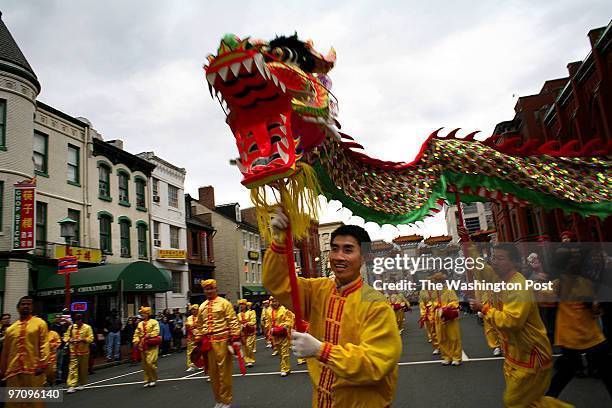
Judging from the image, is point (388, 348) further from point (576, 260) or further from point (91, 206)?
point (91, 206)

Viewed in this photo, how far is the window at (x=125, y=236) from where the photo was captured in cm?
2270

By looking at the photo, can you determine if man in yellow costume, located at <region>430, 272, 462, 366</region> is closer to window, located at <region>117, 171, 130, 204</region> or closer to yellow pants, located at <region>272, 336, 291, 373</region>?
yellow pants, located at <region>272, 336, 291, 373</region>

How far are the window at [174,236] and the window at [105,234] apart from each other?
5537mm

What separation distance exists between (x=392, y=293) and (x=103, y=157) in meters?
21.2

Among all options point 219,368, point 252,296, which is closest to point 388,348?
point 219,368

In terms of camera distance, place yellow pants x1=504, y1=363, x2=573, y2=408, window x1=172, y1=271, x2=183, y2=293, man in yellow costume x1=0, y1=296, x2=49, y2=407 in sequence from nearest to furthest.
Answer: yellow pants x1=504, y1=363, x2=573, y2=408 → man in yellow costume x1=0, y1=296, x2=49, y2=407 → window x1=172, y1=271, x2=183, y2=293

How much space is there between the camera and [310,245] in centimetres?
378

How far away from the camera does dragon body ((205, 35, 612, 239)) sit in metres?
2.86

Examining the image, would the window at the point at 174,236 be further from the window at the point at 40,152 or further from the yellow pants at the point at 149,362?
the yellow pants at the point at 149,362

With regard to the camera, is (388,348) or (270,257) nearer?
(388,348)

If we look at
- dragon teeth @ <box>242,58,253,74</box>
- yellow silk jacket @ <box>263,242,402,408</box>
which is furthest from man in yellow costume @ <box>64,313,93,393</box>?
dragon teeth @ <box>242,58,253,74</box>

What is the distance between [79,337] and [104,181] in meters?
12.4

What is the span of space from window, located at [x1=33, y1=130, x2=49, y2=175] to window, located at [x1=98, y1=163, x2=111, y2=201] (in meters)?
3.17

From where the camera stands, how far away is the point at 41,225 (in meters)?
18.0
